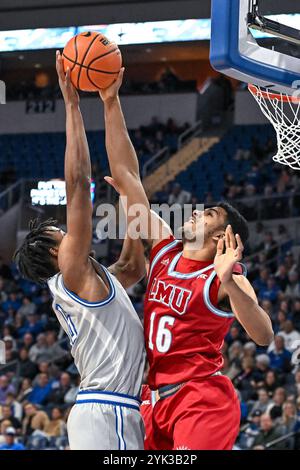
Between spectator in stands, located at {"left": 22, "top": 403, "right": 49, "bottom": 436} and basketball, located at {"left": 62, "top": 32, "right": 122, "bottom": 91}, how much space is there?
7023 millimetres

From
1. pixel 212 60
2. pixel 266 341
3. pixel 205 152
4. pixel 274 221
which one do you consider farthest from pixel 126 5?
pixel 266 341

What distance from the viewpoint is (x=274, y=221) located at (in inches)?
541

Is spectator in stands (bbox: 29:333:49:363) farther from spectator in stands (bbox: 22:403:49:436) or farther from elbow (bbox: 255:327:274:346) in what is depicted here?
elbow (bbox: 255:327:274:346)

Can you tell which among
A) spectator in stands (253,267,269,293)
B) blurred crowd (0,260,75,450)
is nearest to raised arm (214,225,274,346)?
blurred crowd (0,260,75,450)

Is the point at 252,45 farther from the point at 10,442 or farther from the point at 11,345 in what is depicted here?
the point at 11,345

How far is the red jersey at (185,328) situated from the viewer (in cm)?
421

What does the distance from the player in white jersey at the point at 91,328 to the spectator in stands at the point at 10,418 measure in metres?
6.93

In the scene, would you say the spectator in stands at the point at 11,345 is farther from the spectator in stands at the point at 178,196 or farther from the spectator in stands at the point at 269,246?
the spectator in stands at the point at 269,246

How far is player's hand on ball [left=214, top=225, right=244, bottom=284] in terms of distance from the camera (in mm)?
3859

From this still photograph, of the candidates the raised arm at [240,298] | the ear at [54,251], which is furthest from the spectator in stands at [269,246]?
the raised arm at [240,298]

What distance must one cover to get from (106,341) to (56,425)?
6711 millimetres

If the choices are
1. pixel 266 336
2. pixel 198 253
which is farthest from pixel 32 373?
pixel 266 336
